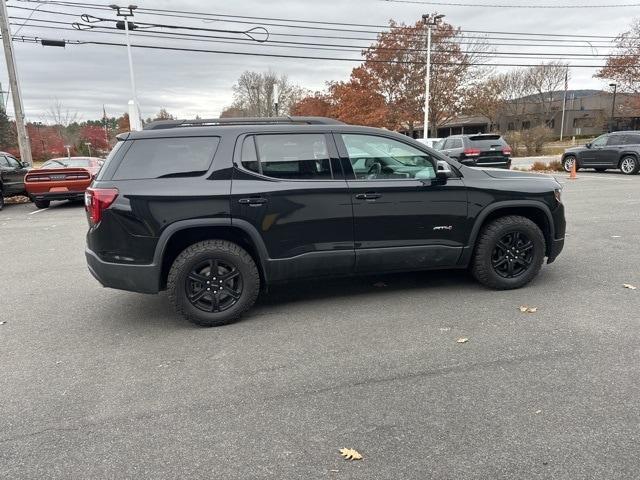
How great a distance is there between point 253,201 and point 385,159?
1.42 meters

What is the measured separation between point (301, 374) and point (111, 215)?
2184 mm

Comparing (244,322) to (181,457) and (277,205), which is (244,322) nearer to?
(277,205)

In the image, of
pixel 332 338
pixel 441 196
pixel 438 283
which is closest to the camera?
pixel 332 338

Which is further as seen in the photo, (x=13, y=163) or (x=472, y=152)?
(x=472, y=152)

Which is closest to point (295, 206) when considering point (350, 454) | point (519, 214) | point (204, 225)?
point (204, 225)

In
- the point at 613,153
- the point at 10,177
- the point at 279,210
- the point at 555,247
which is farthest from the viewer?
the point at 613,153

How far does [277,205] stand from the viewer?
4.33 meters

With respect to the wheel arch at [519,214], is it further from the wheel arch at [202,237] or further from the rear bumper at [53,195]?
the rear bumper at [53,195]

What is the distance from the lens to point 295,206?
172 inches

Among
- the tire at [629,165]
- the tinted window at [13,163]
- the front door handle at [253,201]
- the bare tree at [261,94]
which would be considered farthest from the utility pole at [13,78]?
the bare tree at [261,94]

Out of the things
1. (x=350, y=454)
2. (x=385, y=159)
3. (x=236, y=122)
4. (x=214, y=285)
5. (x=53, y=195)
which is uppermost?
(x=236, y=122)

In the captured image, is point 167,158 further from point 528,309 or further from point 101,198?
point 528,309

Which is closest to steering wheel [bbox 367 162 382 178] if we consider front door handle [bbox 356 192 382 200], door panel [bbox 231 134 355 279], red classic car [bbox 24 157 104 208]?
front door handle [bbox 356 192 382 200]

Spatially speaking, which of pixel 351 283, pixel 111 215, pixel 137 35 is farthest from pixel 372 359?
pixel 137 35
